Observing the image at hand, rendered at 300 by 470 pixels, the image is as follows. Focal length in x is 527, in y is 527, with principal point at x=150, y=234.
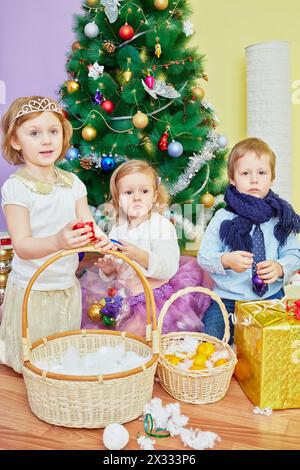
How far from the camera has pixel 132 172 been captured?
1.96 metres

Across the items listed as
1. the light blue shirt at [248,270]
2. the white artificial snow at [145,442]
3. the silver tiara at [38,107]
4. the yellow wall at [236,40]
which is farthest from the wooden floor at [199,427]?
the yellow wall at [236,40]

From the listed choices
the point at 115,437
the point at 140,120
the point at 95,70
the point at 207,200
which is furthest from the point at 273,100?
the point at 115,437

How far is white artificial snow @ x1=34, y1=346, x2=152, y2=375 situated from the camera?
1493 mm

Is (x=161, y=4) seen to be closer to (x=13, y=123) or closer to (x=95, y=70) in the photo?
(x=95, y=70)

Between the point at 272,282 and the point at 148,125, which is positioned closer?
the point at 272,282

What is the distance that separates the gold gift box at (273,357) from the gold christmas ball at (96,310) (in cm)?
61

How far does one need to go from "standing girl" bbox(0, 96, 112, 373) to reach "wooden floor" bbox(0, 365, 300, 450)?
0.93ft

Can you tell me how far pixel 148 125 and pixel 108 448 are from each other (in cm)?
147

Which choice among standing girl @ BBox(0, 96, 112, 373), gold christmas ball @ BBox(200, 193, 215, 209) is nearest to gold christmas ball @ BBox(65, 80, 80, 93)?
standing girl @ BBox(0, 96, 112, 373)

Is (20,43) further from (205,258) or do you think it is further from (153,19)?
(205,258)

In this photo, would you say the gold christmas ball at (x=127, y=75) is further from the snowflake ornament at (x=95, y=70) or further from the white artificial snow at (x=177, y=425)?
the white artificial snow at (x=177, y=425)

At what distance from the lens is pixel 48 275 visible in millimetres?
1749
